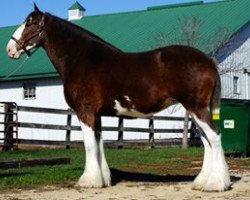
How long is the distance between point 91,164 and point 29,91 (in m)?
28.0

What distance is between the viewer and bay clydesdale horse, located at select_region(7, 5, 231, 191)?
381 inches

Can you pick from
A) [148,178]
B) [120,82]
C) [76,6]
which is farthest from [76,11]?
[120,82]

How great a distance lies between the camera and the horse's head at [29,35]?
1055 cm

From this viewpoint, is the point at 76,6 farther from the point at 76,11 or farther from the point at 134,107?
the point at 134,107

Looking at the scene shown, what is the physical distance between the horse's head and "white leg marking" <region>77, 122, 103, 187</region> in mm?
1747

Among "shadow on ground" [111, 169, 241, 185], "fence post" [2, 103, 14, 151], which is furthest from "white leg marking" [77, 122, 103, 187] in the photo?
"fence post" [2, 103, 14, 151]

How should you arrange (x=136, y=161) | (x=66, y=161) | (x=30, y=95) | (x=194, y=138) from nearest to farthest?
(x=66, y=161) → (x=136, y=161) → (x=194, y=138) → (x=30, y=95)

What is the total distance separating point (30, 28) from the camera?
34.6 ft

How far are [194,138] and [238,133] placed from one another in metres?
8.10

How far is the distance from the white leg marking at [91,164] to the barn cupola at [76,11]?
34587 mm

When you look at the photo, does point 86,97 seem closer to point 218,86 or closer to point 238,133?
point 218,86

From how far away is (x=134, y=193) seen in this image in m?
9.55

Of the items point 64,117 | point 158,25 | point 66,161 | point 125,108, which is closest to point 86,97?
point 125,108

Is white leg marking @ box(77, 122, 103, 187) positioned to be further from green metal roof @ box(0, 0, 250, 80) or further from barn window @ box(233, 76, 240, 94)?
barn window @ box(233, 76, 240, 94)
